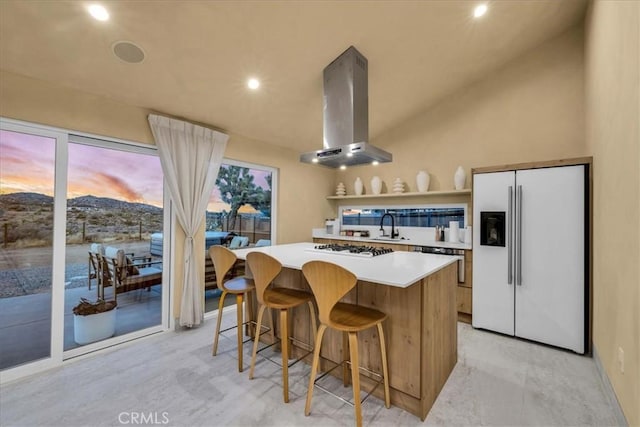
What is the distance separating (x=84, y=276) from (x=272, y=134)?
2.70 meters

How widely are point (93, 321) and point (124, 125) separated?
193cm

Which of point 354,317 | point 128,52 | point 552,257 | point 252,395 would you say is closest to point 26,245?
point 128,52

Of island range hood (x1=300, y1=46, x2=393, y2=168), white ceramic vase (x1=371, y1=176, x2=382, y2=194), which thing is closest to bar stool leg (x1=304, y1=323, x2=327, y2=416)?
island range hood (x1=300, y1=46, x2=393, y2=168)

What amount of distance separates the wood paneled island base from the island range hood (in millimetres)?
1289

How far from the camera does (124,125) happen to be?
283 cm

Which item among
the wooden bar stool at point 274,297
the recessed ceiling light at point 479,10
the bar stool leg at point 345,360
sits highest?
the recessed ceiling light at point 479,10

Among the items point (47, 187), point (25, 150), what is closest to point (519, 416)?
point (47, 187)

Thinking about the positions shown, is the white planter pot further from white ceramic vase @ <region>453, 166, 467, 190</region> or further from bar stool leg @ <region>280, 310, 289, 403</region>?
white ceramic vase @ <region>453, 166, 467, 190</region>

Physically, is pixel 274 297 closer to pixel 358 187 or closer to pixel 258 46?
pixel 258 46

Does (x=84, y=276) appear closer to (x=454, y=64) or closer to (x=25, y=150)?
(x=25, y=150)

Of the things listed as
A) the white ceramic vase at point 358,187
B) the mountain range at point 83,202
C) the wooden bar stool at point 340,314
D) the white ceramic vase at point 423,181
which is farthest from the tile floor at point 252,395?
the white ceramic vase at point 358,187

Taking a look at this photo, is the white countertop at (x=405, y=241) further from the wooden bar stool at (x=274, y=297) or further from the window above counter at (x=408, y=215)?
the wooden bar stool at (x=274, y=297)

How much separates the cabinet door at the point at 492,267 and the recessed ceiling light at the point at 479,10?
5.24 feet

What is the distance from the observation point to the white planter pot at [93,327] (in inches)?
105
